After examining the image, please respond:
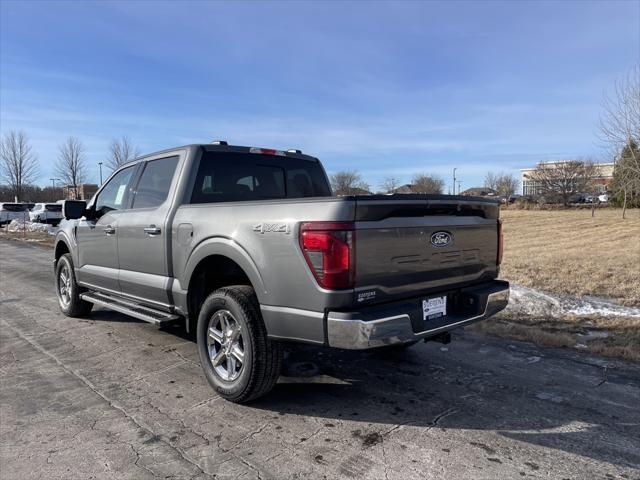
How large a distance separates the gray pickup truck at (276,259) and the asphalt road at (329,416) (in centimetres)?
47

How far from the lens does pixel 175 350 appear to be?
5.04 metres

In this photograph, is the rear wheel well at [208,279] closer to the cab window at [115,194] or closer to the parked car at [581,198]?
the cab window at [115,194]

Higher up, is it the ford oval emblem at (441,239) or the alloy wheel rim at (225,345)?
the ford oval emblem at (441,239)

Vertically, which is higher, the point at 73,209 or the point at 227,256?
the point at 73,209

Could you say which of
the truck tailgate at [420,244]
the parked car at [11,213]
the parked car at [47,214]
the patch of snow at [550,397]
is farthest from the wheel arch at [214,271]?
the parked car at [11,213]

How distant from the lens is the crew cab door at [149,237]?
14.4 feet

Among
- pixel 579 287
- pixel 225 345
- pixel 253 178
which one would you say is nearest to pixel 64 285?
pixel 253 178

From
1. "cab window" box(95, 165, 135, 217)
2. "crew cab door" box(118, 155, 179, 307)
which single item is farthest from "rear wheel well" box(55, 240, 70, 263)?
"crew cab door" box(118, 155, 179, 307)

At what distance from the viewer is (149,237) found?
455 cm

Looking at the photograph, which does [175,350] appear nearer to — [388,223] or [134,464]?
[134,464]

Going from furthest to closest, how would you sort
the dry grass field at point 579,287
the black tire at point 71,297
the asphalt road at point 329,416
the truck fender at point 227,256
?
the black tire at point 71,297, the dry grass field at point 579,287, the truck fender at point 227,256, the asphalt road at point 329,416

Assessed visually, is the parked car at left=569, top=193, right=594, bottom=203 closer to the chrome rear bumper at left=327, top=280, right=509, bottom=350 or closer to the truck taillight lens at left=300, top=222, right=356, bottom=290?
the chrome rear bumper at left=327, top=280, right=509, bottom=350

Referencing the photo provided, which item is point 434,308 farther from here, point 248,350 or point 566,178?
point 566,178

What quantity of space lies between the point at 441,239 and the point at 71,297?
5094 millimetres
